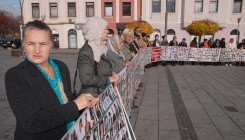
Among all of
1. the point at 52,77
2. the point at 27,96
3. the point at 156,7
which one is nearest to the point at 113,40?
the point at 52,77

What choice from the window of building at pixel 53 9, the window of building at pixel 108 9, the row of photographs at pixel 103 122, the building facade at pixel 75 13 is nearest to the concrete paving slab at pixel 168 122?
the row of photographs at pixel 103 122

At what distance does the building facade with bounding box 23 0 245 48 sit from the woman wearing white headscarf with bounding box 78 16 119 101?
26069mm

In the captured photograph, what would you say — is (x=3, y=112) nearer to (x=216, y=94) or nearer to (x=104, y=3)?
(x=216, y=94)

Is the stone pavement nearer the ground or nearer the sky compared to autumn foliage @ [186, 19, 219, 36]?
nearer the ground

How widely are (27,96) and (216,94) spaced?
6269 mm

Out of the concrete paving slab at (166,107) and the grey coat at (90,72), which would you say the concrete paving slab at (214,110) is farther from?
the grey coat at (90,72)

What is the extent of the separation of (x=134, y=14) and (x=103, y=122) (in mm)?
30662

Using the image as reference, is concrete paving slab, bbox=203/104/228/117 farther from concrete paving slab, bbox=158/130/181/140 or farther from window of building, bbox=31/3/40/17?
window of building, bbox=31/3/40/17

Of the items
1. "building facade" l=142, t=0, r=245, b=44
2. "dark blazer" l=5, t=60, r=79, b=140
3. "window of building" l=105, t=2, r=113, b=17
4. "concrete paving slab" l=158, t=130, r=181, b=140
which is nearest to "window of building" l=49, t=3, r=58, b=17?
"window of building" l=105, t=2, r=113, b=17

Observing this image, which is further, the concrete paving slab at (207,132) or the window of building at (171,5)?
the window of building at (171,5)

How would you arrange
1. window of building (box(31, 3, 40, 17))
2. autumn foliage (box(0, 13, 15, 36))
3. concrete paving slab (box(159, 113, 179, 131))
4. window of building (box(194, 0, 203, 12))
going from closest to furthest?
concrete paving slab (box(159, 113, 179, 131)) → window of building (box(194, 0, 203, 12)) → window of building (box(31, 3, 40, 17)) → autumn foliage (box(0, 13, 15, 36))

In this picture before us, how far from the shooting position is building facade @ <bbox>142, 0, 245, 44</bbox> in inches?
1041

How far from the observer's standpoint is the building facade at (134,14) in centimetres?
2659

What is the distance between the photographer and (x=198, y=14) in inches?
1049
